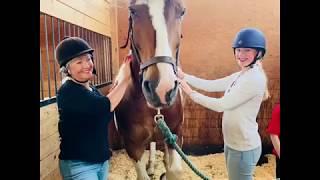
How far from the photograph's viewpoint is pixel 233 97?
1.23 metres

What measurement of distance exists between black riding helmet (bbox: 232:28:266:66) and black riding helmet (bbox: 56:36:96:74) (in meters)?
0.47

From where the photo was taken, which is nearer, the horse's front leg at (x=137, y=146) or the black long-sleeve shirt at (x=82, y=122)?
the black long-sleeve shirt at (x=82, y=122)

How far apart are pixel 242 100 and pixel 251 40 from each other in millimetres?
194

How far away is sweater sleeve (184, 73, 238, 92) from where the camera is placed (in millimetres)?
1245

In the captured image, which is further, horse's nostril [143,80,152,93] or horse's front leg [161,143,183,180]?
horse's front leg [161,143,183,180]

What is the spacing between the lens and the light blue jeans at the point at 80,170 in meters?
1.21

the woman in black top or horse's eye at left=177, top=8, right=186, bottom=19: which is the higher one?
horse's eye at left=177, top=8, right=186, bottom=19

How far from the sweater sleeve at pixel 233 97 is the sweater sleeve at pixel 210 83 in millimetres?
26

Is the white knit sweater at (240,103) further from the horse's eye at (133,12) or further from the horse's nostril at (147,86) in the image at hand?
the horse's eye at (133,12)

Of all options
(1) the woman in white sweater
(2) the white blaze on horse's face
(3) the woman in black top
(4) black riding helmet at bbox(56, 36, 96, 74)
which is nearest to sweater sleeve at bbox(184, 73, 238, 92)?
(1) the woman in white sweater

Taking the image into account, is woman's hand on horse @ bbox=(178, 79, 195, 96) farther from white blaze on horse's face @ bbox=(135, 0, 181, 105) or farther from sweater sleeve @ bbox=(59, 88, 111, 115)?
sweater sleeve @ bbox=(59, 88, 111, 115)

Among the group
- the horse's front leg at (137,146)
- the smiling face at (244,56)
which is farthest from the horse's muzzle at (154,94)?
the smiling face at (244,56)
